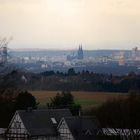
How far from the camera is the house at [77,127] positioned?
98.6ft

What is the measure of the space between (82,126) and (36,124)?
8.04ft

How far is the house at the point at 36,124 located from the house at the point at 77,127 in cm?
51

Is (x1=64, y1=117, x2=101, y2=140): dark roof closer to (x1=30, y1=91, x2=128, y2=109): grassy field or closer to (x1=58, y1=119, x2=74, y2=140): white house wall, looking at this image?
(x1=58, y1=119, x2=74, y2=140): white house wall

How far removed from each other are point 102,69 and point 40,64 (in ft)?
22.4

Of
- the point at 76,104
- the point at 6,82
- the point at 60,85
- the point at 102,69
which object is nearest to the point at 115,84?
the point at 60,85

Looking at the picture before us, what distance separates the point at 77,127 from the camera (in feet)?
101

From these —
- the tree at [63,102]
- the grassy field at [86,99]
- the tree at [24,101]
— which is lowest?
the grassy field at [86,99]

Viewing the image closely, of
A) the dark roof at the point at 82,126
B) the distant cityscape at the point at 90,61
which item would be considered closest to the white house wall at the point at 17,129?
the dark roof at the point at 82,126

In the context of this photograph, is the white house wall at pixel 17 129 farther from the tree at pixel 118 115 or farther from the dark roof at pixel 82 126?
the tree at pixel 118 115

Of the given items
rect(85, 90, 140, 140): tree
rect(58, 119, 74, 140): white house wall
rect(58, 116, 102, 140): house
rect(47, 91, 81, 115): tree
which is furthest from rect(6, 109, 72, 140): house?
rect(47, 91, 81, 115): tree

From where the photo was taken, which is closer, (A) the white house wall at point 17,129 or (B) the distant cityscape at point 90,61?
(A) the white house wall at point 17,129

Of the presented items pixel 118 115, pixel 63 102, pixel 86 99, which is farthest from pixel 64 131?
pixel 86 99

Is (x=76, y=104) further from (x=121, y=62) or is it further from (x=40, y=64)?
(x=121, y=62)

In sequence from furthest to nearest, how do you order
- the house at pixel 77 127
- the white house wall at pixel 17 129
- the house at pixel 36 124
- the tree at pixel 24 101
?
the tree at pixel 24 101 < the house at pixel 36 124 < the white house wall at pixel 17 129 < the house at pixel 77 127
